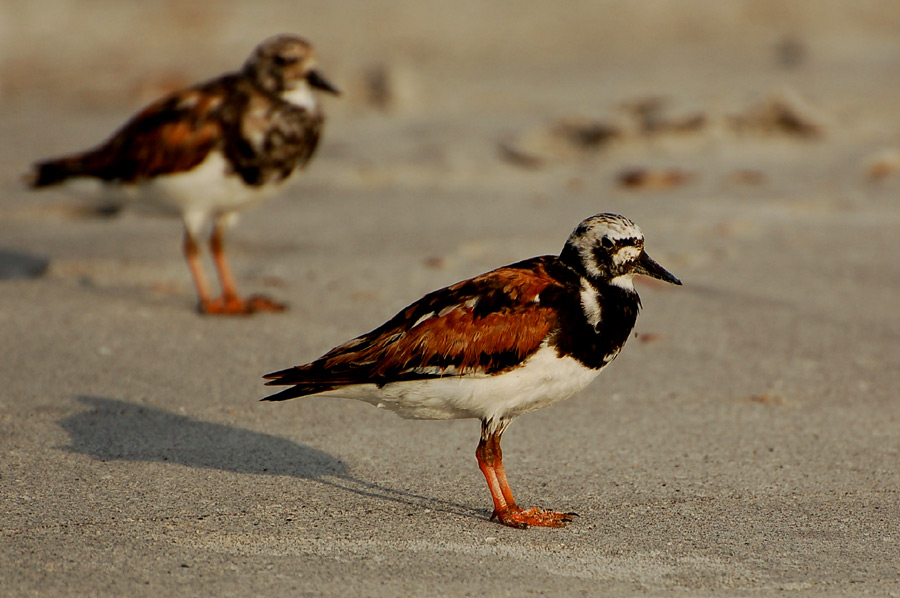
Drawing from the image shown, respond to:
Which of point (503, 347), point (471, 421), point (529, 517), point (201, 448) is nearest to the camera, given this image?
point (503, 347)

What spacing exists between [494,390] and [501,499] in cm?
51

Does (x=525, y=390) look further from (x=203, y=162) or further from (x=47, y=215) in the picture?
(x=47, y=215)

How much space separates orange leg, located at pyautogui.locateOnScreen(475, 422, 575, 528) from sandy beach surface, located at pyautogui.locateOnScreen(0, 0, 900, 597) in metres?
0.10

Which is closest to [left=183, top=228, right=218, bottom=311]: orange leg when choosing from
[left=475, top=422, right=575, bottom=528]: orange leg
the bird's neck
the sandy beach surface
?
the sandy beach surface

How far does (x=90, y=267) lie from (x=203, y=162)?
4.96 ft

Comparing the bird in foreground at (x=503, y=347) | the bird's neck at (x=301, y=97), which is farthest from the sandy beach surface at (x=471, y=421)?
the bird's neck at (x=301, y=97)

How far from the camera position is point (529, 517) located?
465cm

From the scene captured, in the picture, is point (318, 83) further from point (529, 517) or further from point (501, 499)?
point (529, 517)

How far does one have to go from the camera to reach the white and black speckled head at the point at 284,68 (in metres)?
8.10

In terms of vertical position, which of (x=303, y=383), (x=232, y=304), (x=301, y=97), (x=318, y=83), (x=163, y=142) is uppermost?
(x=318, y=83)

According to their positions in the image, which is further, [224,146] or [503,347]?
[224,146]

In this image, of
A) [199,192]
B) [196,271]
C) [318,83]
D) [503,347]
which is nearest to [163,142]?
[199,192]

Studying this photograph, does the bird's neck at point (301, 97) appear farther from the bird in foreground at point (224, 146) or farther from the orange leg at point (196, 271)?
the orange leg at point (196, 271)

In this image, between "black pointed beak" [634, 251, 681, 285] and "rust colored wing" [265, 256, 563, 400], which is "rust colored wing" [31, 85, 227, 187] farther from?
"black pointed beak" [634, 251, 681, 285]
